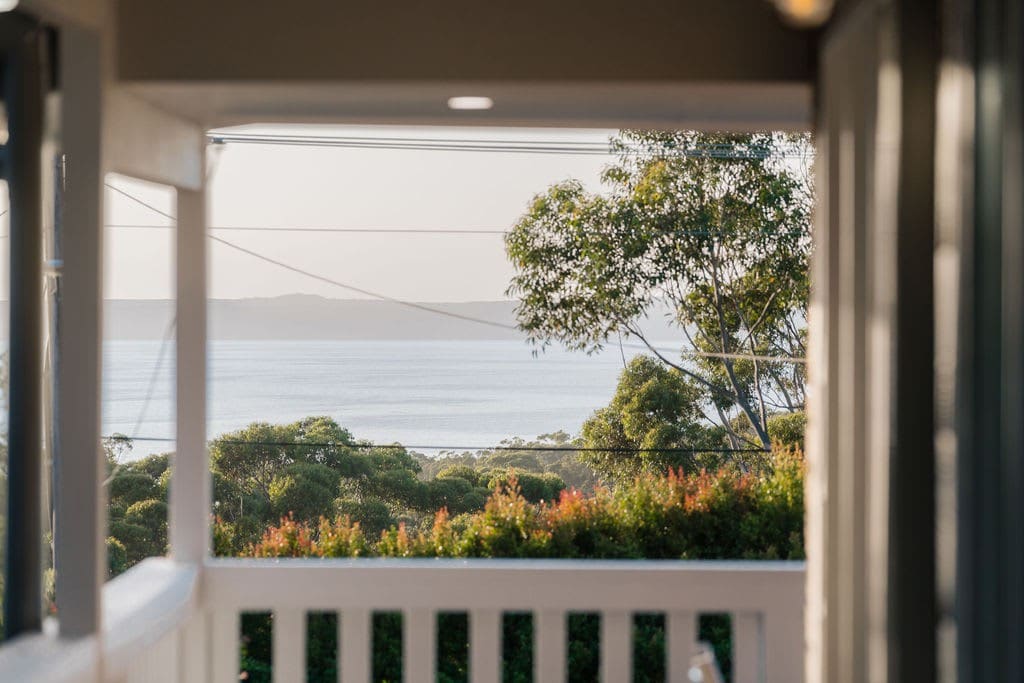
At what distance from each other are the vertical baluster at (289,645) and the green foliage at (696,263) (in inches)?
140

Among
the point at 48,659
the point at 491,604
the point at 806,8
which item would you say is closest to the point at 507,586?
the point at 491,604

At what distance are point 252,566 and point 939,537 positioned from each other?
1843 millimetres

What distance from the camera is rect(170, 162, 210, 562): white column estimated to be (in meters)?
2.70

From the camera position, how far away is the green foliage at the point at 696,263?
235 inches

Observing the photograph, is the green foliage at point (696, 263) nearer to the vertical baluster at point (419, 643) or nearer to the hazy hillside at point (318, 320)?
the hazy hillside at point (318, 320)

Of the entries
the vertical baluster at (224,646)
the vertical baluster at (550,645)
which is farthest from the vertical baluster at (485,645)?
the vertical baluster at (224,646)

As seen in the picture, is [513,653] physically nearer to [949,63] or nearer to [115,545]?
[115,545]

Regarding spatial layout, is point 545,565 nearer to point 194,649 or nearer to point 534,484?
point 194,649

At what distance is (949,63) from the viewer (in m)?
1.53

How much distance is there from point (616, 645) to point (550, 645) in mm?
185

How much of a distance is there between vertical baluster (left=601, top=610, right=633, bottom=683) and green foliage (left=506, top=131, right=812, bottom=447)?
3.45 metres

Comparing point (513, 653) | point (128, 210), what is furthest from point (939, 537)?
point (128, 210)

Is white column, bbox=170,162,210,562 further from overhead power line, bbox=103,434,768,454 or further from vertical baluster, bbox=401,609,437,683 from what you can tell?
overhead power line, bbox=103,434,768,454

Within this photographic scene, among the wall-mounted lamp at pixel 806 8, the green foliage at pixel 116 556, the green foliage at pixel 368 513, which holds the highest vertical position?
the wall-mounted lamp at pixel 806 8
